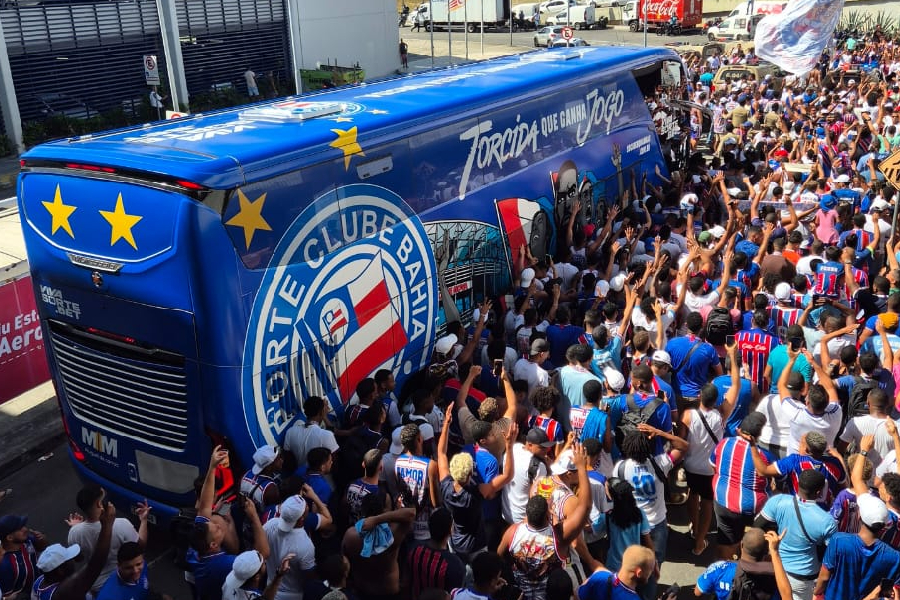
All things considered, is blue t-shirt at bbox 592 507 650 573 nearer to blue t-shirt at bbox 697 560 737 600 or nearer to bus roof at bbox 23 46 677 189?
blue t-shirt at bbox 697 560 737 600

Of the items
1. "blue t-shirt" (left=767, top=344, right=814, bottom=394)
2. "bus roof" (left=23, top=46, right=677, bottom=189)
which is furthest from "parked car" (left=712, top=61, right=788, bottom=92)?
"blue t-shirt" (left=767, top=344, right=814, bottom=394)

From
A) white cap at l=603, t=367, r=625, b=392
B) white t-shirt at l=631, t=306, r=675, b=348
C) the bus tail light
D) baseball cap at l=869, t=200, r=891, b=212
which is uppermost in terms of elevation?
baseball cap at l=869, t=200, r=891, b=212

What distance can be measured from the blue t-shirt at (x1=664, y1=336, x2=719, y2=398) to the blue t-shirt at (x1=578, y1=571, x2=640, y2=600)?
9.68 ft

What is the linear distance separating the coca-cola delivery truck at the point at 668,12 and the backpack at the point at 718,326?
3944 centimetres

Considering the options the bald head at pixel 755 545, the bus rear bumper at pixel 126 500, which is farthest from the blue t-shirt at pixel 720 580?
the bus rear bumper at pixel 126 500

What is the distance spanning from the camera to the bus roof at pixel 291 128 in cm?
555

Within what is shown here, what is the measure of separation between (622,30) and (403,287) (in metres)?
45.2

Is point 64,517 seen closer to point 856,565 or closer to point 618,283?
point 618,283

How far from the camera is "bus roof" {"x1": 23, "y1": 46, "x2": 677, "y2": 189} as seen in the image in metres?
5.55

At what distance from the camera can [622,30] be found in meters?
48.0

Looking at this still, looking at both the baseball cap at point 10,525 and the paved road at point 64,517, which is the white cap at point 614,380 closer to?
the paved road at point 64,517

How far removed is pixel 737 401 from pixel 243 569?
4003mm

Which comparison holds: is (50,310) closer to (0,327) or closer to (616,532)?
(0,327)

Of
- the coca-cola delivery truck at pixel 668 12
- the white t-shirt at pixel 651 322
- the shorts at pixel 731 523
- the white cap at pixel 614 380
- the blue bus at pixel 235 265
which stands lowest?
the shorts at pixel 731 523
